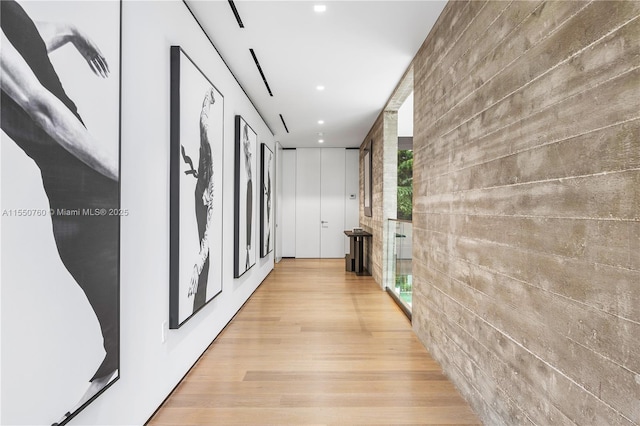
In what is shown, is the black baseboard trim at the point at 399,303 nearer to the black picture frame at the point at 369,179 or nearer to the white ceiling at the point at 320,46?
the black picture frame at the point at 369,179

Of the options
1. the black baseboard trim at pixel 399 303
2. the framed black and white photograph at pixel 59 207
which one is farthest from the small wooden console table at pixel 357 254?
the framed black and white photograph at pixel 59 207

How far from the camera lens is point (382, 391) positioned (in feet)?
8.16

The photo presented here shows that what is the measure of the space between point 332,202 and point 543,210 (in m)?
7.76

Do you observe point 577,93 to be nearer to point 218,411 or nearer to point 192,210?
point 192,210

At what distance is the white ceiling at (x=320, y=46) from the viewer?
2.74 meters

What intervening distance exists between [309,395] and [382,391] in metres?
0.52

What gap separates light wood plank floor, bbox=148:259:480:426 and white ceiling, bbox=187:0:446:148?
287 cm

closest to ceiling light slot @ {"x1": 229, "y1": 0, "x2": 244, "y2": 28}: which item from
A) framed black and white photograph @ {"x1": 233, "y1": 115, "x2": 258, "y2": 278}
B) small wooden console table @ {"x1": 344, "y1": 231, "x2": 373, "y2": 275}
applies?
framed black and white photograph @ {"x1": 233, "y1": 115, "x2": 258, "y2": 278}

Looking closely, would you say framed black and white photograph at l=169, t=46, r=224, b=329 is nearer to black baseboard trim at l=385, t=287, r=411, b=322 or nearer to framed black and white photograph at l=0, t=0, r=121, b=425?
framed black and white photograph at l=0, t=0, r=121, b=425

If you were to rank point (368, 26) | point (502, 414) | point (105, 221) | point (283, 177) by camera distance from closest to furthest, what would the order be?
point (105, 221), point (502, 414), point (368, 26), point (283, 177)

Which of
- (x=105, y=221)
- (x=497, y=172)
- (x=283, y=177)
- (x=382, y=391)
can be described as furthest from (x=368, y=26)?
(x=283, y=177)

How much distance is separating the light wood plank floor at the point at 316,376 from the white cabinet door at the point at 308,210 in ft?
15.3

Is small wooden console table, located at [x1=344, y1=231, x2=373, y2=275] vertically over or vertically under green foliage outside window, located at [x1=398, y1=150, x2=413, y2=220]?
under

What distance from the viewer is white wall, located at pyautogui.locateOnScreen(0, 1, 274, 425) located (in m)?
1.81
